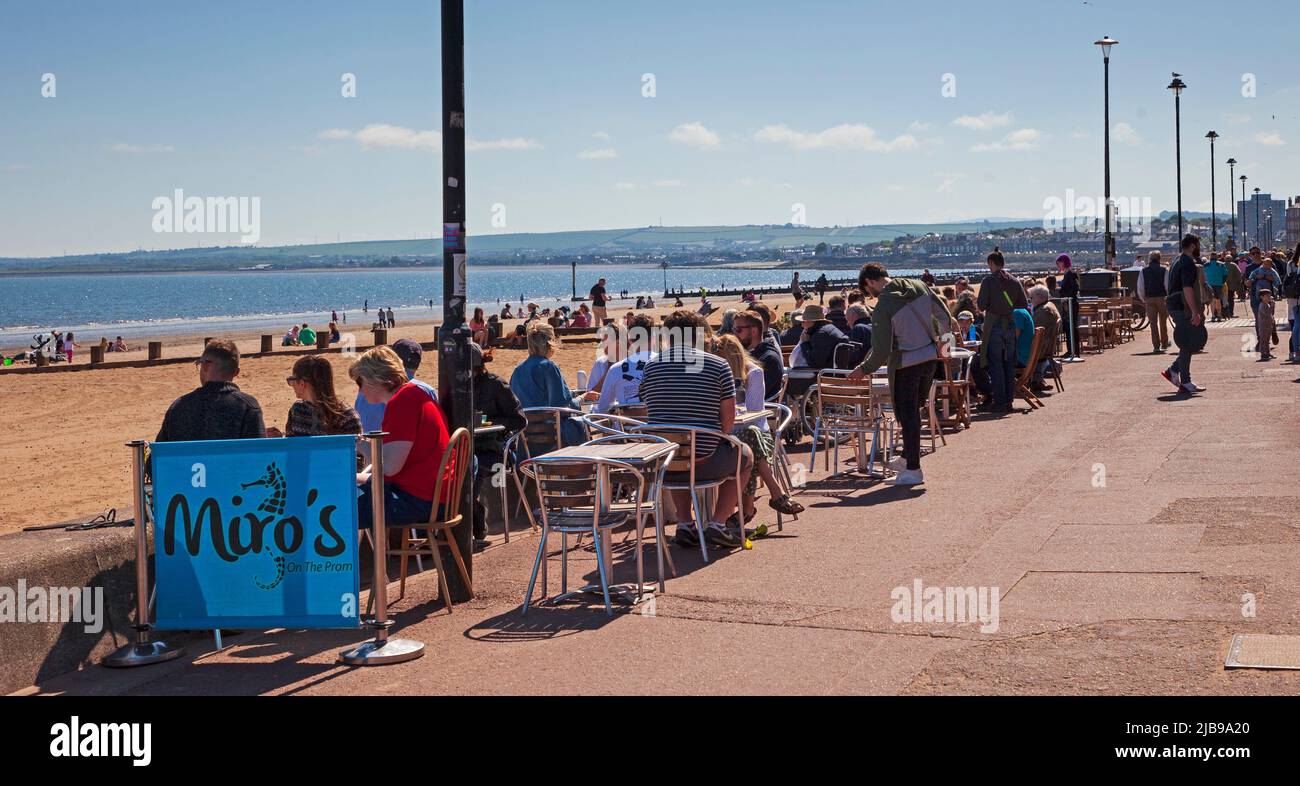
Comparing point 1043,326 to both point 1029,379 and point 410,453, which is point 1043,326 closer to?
point 1029,379

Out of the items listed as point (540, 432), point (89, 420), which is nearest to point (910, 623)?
point (540, 432)

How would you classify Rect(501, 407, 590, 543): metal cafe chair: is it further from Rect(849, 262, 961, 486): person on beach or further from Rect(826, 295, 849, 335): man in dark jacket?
Rect(826, 295, 849, 335): man in dark jacket

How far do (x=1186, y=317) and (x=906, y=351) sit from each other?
7.13 m

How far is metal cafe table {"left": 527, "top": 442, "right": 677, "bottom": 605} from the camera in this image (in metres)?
7.32

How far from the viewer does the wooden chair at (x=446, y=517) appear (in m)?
7.12

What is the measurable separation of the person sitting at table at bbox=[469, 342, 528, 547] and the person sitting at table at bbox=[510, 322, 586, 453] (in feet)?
2.30

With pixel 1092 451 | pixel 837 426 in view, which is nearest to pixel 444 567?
pixel 837 426

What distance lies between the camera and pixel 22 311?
128 meters

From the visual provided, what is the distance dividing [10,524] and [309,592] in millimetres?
8227

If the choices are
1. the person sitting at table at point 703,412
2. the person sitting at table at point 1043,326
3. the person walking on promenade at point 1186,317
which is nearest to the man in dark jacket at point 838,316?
the person sitting at table at point 1043,326

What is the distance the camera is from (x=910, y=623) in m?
6.62

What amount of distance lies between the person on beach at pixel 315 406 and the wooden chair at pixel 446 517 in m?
0.72

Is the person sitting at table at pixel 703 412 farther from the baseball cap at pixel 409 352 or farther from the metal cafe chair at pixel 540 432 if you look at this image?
the baseball cap at pixel 409 352

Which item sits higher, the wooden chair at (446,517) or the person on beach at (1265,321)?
the person on beach at (1265,321)
